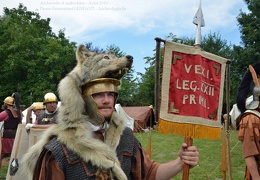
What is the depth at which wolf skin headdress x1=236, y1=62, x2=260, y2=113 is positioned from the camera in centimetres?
321

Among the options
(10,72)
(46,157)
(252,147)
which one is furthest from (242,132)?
(10,72)

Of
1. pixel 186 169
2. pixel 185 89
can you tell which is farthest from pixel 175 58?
pixel 186 169

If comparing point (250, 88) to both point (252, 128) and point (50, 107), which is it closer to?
point (252, 128)

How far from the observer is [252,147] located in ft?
9.94

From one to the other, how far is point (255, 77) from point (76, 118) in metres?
2.02

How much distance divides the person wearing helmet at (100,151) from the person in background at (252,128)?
102cm

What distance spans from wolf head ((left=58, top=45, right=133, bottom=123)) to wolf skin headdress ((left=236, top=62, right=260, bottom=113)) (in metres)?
1.56

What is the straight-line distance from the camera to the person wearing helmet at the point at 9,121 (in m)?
6.81

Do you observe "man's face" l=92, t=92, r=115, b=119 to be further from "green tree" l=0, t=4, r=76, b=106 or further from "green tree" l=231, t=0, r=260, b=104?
"green tree" l=0, t=4, r=76, b=106

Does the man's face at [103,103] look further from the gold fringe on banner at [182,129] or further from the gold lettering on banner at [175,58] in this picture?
the gold lettering on banner at [175,58]

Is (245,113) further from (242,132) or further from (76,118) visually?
(76,118)

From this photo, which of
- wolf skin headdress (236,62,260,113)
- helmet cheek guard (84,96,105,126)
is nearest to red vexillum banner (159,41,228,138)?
helmet cheek guard (84,96,105,126)

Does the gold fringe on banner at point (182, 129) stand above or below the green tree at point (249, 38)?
below

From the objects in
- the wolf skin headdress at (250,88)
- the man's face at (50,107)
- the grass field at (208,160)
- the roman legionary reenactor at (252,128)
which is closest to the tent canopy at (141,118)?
the grass field at (208,160)
